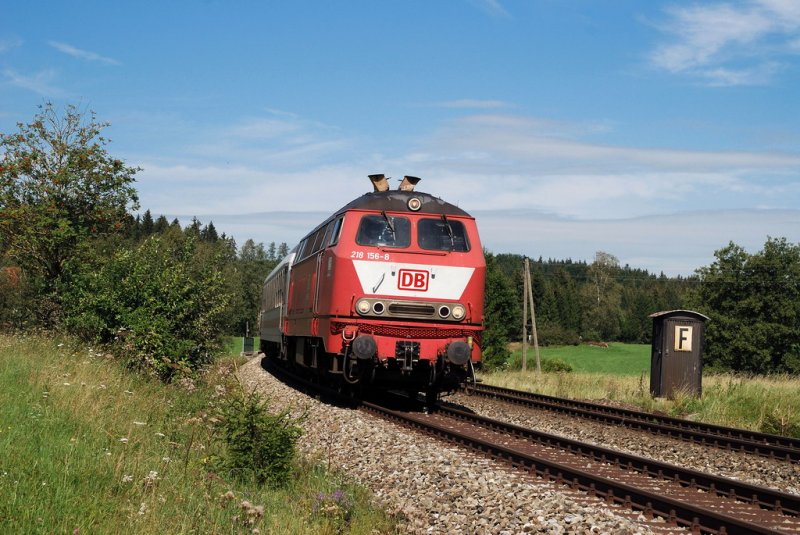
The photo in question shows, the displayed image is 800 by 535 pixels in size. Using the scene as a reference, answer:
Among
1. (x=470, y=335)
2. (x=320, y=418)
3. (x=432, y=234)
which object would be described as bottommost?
(x=320, y=418)

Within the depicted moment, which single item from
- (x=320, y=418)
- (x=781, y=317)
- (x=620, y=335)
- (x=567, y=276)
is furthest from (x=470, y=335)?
(x=567, y=276)

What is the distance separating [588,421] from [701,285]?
2120 inches

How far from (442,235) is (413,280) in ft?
3.53

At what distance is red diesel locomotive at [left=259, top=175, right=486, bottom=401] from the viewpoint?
1318 cm

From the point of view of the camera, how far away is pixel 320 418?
13.4m

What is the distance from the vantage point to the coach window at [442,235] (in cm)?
1380

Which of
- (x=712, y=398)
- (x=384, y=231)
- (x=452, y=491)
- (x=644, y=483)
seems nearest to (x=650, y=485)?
(x=644, y=483)

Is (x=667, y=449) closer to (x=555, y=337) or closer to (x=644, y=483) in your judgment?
(x=644, y=483)

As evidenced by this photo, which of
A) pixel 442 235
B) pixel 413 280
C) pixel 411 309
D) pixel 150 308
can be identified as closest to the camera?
pixel 411 309

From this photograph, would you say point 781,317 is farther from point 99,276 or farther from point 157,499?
point 157,499

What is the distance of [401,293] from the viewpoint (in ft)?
43.8

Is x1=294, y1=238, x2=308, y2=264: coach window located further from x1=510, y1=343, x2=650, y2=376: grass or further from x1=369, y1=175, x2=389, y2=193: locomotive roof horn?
x1=510, y1=343, x2=650, y2=376: grass

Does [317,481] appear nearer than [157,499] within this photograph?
No

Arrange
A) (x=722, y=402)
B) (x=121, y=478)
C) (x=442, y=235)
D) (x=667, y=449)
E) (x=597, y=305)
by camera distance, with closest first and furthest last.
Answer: (x=121, y=478) → (x=667, y=449) → (x=442, y=235) → (x=722, y=402) → (x=597, y=305)
